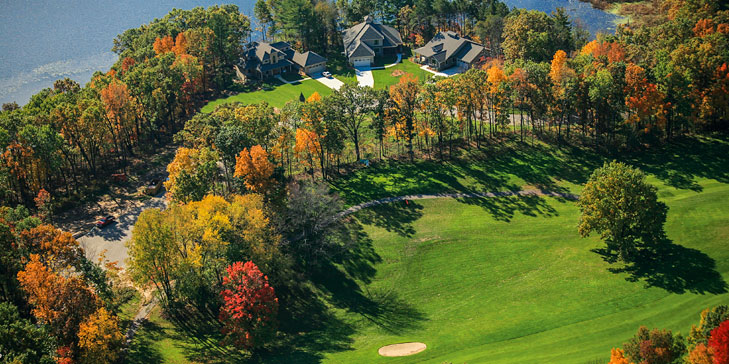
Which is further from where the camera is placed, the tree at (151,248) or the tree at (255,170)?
the tree at (255,170)

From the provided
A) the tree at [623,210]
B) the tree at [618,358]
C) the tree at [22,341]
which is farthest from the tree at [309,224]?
the tree at [618,358]

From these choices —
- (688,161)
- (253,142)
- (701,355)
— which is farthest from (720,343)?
(253,142)

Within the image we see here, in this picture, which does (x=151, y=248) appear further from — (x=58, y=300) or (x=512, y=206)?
(x=512, y=206)

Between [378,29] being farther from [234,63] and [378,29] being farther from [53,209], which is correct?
[53,209]

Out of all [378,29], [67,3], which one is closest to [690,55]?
[378,29]

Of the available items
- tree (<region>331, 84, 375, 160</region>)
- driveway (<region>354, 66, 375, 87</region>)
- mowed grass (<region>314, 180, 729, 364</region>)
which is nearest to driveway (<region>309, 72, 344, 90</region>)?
driveway (<region>354, 66, 375, 87</region>)

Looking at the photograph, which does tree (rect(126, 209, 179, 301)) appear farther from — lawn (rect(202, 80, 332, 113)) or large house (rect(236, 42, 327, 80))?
large house (rect(236, 42, 327, 80))

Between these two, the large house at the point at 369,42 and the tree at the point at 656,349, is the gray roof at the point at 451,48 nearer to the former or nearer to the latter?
the large house at the point at 369,42
